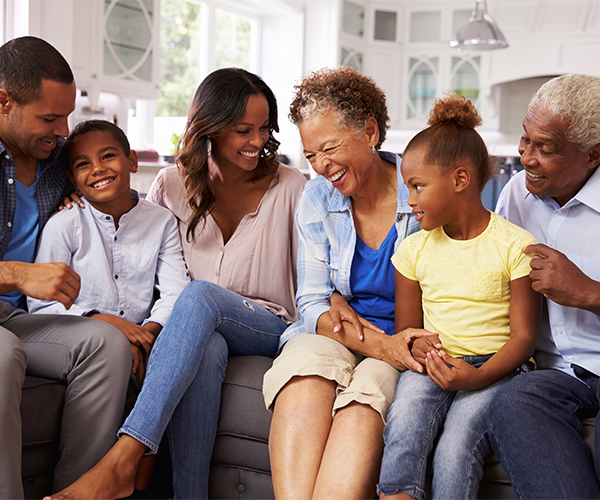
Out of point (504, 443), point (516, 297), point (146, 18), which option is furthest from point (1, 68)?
point (146, 18)

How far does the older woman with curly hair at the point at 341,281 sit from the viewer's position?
1.34 m

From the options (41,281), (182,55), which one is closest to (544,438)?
(41,281)

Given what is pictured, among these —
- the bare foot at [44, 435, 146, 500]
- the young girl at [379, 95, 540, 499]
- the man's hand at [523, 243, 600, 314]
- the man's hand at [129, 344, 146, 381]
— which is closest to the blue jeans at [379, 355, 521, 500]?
the young girl at [379, 95, 540, 499]

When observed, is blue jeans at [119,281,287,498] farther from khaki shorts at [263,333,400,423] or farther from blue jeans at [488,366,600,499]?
blue jeans at [488,366,600,499]

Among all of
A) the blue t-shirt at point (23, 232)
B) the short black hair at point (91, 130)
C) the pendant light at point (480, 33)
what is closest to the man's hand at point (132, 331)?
the blue t-shirt at point (23, 232)

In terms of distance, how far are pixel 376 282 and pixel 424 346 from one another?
27cm

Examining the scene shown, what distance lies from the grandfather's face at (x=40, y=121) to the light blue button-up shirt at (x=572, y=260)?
1331 mm

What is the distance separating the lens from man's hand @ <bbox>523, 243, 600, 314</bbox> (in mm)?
1291

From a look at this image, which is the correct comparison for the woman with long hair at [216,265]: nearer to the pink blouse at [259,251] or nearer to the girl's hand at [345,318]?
the pink blouse at [259,251]

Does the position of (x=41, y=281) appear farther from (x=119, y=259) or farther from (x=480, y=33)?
(x=480, y=33)

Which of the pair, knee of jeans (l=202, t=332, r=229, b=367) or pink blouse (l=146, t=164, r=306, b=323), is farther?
pink blouse (l=146, t=164, r=306, b=323)

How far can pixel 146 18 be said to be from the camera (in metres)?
3.63

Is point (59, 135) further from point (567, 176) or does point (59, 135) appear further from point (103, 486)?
point (567, 176)

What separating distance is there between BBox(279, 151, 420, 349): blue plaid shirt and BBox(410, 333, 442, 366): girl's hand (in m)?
0.29
